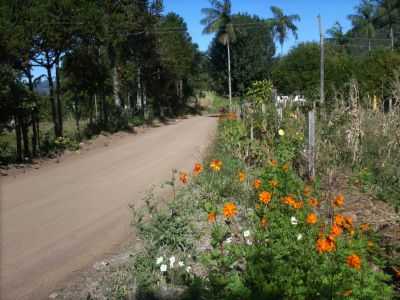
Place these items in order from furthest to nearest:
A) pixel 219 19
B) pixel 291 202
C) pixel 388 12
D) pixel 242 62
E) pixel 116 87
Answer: pixel 388 12, pixel 242 62, pixel 219 19, pixel 116 87, pixel 291 202

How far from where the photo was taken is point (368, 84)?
25484 millimetres

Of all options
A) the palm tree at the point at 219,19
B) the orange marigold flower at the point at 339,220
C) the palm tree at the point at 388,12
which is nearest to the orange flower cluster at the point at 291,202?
the orange marigold flower at the point at 339,220

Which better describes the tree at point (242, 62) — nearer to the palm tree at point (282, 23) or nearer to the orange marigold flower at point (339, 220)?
the palm tree at point (282, 23)

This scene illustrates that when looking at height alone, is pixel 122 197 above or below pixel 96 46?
below

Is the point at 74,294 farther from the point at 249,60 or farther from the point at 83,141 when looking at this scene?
the point at 249,60

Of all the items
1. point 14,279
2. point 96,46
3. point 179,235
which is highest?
point 96,46

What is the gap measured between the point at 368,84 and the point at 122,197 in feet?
70.3

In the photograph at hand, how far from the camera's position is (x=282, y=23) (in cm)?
4972

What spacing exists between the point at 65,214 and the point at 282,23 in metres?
47.0

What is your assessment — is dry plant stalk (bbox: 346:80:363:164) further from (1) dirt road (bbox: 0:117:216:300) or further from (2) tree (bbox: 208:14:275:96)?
(2) tree (bbox: 208:14:275:96)

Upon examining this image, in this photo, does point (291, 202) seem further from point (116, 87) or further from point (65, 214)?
point (116, 87)

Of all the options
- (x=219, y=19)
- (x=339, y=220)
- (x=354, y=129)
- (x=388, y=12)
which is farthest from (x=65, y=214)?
(x=388, y=12)

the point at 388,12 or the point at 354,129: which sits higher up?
the point at 388,12

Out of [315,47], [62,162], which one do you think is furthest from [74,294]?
[315,47]
